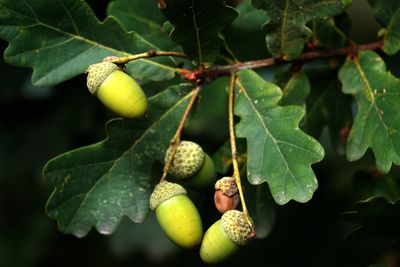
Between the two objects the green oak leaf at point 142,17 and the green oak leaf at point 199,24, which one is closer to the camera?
the green oak leaf at point 199,24

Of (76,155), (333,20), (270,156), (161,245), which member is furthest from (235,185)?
(161,245)

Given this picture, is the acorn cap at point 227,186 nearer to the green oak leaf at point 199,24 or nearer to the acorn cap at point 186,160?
the acorn cap at point 186,160

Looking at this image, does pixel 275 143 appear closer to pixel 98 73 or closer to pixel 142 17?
pixel 98 73

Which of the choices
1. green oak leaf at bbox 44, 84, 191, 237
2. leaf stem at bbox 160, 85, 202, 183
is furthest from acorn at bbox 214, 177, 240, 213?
green oak leaf at bbox 44, 84, 191, 237

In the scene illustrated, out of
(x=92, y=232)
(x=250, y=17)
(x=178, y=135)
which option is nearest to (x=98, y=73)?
(x=178, y=135)

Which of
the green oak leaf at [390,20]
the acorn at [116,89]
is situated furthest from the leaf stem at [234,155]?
the green oak leaf at [390,20]

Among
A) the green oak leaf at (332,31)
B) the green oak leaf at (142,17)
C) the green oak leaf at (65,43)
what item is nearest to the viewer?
the green oak leaf at (65,43)

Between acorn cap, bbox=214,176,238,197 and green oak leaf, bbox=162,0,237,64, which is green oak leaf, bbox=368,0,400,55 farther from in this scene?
acorn cap, bbox=214,176,238,197
